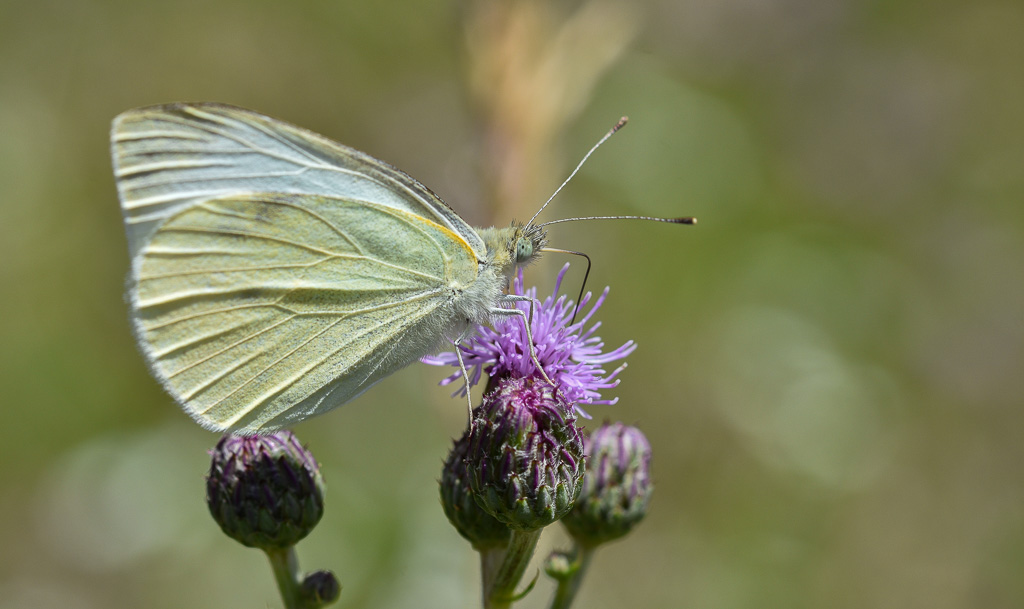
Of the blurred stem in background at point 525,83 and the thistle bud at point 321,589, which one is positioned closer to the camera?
the thistle bud at point 321,589

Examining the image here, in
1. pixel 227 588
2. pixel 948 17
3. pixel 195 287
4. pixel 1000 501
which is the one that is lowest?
pixel 227 588

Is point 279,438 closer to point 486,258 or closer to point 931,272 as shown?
point 486,258

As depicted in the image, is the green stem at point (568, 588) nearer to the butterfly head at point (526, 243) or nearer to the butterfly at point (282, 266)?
the butterfly at point (282, 266)

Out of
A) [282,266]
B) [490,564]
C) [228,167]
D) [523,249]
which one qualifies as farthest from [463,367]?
[228,167]

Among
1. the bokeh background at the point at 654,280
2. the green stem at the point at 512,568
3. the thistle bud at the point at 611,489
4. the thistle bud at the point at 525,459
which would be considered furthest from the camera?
the bokeh background at the point at 654,280

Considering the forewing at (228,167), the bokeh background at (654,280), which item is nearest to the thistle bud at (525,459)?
the forewing at (228,167)

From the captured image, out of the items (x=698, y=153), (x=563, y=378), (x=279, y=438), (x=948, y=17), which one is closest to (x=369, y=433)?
(x=279, y=438)
